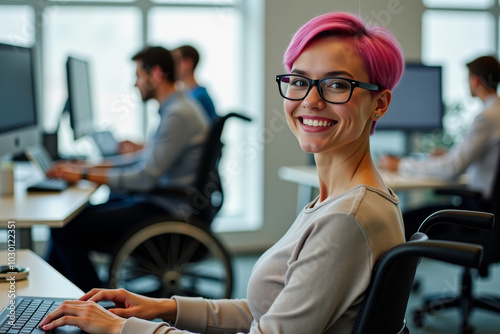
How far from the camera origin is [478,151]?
3266mm

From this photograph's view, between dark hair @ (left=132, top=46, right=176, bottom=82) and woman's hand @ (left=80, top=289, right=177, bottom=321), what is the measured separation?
2056 mm

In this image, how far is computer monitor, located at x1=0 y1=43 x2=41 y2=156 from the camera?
99.7 inches

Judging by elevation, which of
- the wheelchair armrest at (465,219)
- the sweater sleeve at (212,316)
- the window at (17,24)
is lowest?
the sweater sleeve at (212,316)


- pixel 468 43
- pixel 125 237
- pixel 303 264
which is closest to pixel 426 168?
pixel 125 237

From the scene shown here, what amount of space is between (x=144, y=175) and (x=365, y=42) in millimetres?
2000

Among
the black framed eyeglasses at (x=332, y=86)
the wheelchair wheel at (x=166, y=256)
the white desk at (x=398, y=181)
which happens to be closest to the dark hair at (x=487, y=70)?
the white desk at (x=398, y=181)

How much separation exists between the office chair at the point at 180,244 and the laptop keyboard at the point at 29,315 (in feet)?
4.78

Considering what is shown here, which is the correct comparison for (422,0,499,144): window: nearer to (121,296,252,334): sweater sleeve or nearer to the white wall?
the white wall

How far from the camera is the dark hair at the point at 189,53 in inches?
165

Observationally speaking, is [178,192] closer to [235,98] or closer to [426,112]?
[426,112]

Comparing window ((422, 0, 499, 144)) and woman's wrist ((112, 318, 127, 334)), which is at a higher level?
window ((422, 0, 499, 144))

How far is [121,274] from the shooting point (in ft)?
9.12

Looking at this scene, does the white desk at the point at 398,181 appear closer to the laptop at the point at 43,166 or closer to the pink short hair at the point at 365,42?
the laptop at the point at 43,166

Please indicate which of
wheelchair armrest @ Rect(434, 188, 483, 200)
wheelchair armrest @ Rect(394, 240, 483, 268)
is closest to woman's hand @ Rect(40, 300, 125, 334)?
wheelchair armrest @ Rect(394, 240, 483, 268)
